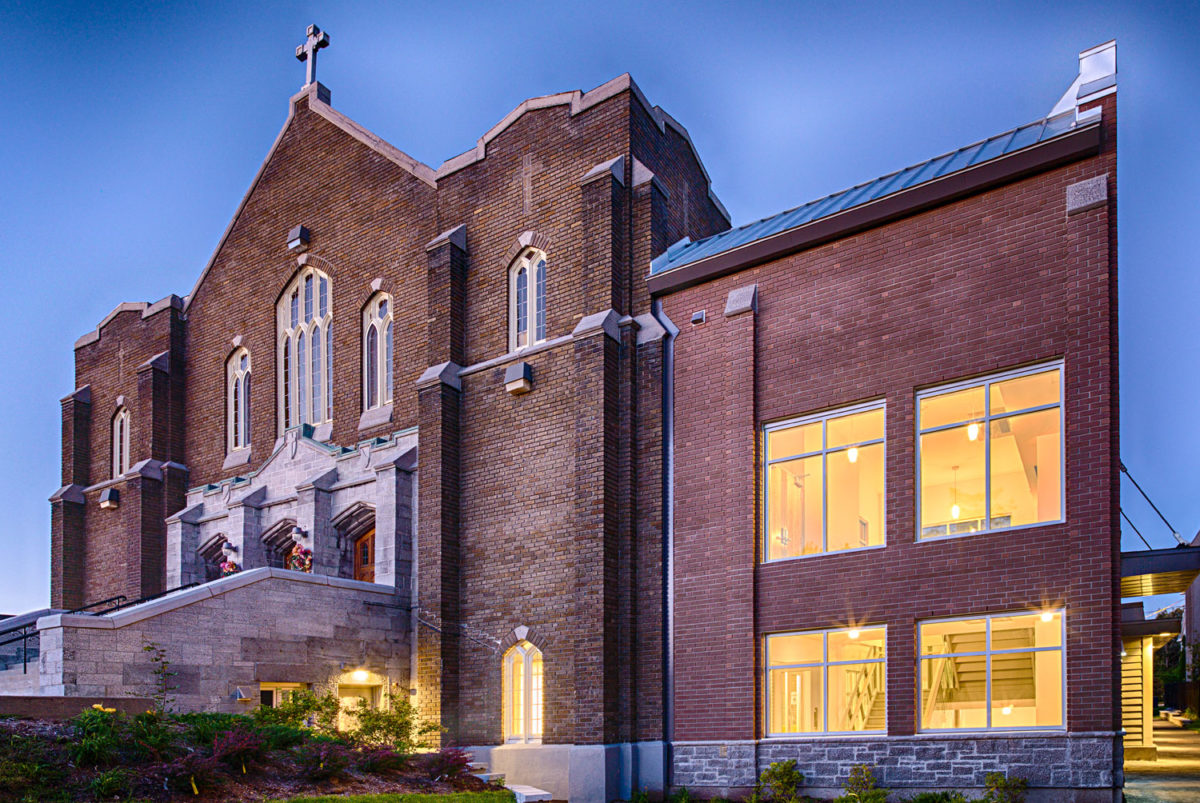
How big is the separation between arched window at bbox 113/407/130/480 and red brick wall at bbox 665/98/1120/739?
18791mm

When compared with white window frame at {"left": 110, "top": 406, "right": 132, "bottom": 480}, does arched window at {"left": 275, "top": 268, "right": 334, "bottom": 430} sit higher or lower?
higher

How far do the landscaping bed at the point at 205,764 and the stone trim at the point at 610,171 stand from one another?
10.5 meters

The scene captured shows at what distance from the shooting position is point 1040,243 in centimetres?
1440

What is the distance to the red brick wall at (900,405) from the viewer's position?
13.5 meters

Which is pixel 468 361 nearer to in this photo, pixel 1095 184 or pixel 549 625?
pixel 549 625

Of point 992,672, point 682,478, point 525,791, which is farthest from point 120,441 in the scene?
point 992,672

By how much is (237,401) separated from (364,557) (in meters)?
6.87

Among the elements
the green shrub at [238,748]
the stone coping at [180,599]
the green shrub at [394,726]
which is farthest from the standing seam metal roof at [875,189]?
the green shrub at [238,748]

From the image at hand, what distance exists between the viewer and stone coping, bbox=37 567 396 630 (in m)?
15.8

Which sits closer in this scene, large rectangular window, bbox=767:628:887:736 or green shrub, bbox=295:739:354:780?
green shrub, bbox=295:739:354:780

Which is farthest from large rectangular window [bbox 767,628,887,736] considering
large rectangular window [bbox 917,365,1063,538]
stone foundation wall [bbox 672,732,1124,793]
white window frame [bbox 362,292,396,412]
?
white window frame [bbox 362,292,396,412]

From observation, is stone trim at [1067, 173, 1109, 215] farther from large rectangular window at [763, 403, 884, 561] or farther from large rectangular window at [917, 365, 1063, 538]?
large rectangular window at [763, 403, 884, 561]

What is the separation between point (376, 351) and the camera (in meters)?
24.0

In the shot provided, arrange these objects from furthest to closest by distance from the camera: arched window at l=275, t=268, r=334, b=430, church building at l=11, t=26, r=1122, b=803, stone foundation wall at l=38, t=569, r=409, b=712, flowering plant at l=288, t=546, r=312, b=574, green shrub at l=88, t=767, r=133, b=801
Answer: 1. arched window at l=275, t=268, r=334, b=430
2. flowering plant at l=288, t=546, r=312, b=574
3. stone foundation wall at l=38, t=569, r=409, b=712
4. church building at l=11, t=26, r=1122, b=803
5. green shrub at l=88, t=767, r=133, b=801
